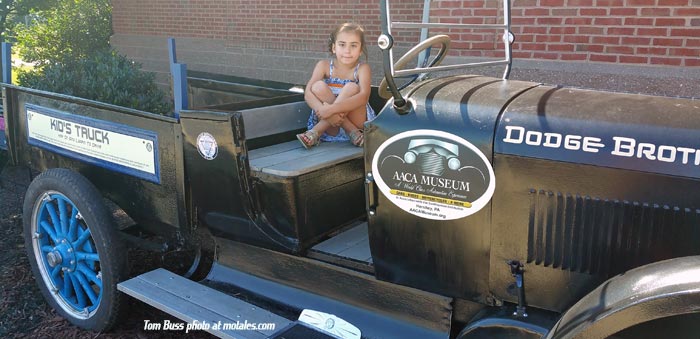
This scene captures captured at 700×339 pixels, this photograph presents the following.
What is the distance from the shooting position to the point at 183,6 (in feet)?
30.9

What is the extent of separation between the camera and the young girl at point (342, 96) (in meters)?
3.12

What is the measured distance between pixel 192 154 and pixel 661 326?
6.23ft

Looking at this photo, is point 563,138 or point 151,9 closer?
point 563,138

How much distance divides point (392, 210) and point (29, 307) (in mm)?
2457

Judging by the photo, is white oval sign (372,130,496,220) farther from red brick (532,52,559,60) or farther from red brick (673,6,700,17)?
red brick (532,52,559,60)

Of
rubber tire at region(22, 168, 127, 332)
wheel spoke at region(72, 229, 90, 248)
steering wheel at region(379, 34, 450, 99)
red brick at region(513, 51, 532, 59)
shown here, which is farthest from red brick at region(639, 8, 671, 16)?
wheel spoke at region(72, 229, 90, 248)

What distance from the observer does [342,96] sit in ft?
10.4

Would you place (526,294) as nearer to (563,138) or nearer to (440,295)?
(440,295)

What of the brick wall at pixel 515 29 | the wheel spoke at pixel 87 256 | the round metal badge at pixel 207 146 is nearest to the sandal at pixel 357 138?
the round metal badge at pixel 207 146

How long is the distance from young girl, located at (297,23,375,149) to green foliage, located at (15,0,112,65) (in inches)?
280

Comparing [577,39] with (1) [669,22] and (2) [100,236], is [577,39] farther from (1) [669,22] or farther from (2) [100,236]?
(2) [100,236]

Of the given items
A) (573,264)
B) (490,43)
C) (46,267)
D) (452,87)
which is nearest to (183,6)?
(490,43)

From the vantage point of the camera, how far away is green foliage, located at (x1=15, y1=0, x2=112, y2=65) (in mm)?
9422

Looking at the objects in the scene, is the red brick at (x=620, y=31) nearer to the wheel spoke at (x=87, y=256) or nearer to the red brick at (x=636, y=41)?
the red brick at (x=636, y=41)
